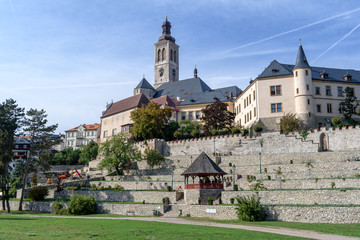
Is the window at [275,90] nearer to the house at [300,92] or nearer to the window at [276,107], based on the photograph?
the house at [300,92]

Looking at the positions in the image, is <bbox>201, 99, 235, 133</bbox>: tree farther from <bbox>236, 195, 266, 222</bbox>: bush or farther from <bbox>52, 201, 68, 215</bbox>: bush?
<bbox>236, 195, 266, 222</bbox>: bush

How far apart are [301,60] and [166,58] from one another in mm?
74011

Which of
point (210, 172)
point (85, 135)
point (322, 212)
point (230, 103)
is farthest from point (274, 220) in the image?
point (85, 135)

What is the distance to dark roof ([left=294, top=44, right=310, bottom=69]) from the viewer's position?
52969 mm

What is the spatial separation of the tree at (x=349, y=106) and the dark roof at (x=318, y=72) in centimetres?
368

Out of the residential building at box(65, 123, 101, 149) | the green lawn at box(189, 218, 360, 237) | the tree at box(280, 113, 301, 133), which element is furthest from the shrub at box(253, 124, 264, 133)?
the residential building at box(65, 123, 101, 149)

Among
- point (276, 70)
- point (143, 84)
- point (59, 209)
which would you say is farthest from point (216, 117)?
point (143, 84)

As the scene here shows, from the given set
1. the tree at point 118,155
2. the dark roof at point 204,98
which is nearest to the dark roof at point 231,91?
the dark roof at point 204,98

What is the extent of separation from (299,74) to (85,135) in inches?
3274

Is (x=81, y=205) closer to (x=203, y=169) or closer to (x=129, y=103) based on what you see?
(x=203, y=169)

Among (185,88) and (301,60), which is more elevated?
(185,88)

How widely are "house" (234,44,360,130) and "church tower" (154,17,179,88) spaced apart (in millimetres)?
66921

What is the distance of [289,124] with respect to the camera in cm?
4900

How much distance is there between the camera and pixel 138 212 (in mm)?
34531
